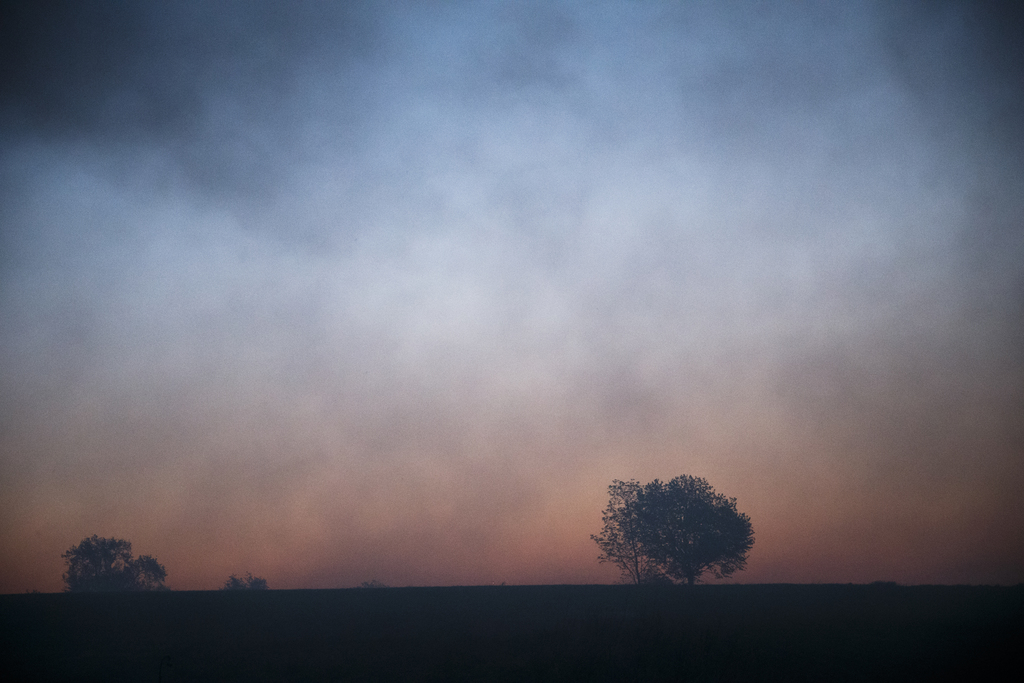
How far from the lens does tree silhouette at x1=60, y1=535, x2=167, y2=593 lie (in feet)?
343

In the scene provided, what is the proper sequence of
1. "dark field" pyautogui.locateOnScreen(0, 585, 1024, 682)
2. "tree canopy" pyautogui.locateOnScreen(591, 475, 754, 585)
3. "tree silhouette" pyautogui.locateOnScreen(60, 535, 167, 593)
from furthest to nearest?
1. "tree silhouette" pyautogui.locateOnScreen(60, 535, 167, 593)
2. "tree canopy" pyautogui.locateOnScreen(591, 475, 754, 585)
3. "dark field" pyautogui.locateOnScreen(0, 585, 1024, 682)

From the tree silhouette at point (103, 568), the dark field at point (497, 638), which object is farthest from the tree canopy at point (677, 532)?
the tree silhouette at point (103, 568)

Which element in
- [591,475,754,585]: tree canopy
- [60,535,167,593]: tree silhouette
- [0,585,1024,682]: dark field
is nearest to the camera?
[0,585,1024,682]: dark field

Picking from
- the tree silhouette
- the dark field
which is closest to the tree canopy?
the dark field

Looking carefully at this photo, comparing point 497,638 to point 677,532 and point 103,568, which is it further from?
point 103,568

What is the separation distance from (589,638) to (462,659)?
6.08m

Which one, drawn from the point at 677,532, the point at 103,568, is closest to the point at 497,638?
the point at 677,532

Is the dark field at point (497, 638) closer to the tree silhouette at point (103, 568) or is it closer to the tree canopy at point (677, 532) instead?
the tree canopy at point (677, 532)

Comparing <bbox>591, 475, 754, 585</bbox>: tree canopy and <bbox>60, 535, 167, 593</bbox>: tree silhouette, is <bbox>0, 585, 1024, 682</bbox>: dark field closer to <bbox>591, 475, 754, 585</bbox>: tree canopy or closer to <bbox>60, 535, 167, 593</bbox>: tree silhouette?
<bbox>591, 475, 754, 585</bbox>: tree canopy

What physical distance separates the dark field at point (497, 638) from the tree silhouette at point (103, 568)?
277 feet

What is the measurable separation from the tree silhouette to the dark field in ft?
277

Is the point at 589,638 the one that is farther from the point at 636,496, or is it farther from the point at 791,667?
the point at 636,496

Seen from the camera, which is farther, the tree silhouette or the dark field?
the tree silhouette

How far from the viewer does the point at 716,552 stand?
64.6 m
